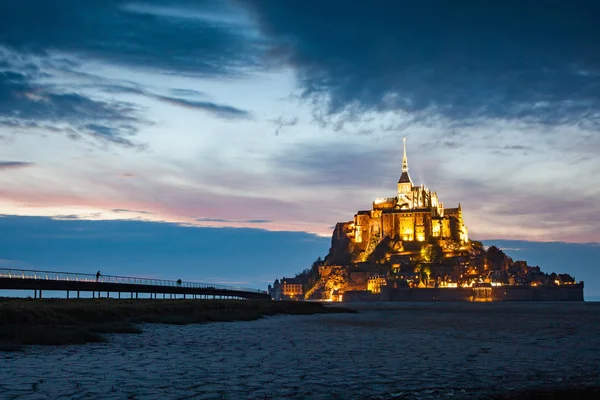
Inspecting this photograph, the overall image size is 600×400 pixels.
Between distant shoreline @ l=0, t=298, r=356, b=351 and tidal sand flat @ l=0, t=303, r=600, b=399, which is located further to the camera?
distant shoreline @ l=0, t=298, r=356, b=351

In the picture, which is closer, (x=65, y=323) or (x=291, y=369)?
(x=291, y=369)

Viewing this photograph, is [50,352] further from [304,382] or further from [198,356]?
[304,382]

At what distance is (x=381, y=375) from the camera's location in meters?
13.5

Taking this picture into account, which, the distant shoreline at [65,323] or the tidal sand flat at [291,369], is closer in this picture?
the tidal sand flat at [291,369]

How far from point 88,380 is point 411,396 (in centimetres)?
632

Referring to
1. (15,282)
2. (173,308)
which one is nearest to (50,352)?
(173,308)

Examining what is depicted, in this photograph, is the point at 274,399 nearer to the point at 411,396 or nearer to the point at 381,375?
the point at 411,396

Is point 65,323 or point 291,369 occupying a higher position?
point 65,323

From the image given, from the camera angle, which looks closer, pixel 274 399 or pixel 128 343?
pixel 274 399

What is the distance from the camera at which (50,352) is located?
16578mm

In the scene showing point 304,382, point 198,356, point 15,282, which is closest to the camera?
point 304,382

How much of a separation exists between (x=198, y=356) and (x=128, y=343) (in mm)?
4081

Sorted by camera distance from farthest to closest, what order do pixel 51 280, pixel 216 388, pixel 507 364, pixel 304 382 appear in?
pixel 51 280
pixel 507 364
pixel 304 382
pixel 216 388

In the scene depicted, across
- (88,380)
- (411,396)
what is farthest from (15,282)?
(411,396)
